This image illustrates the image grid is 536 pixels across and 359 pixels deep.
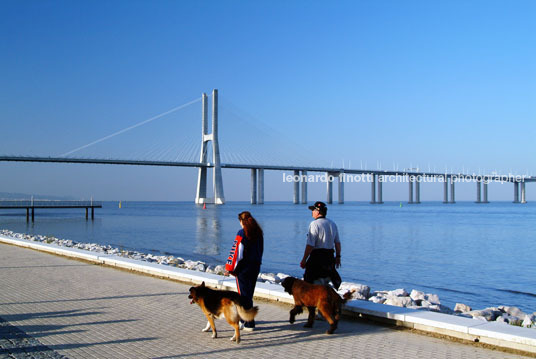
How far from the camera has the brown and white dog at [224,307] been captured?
4.66 m

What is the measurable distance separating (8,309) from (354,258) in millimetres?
13817

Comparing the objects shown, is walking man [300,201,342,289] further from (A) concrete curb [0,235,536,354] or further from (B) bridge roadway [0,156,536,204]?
(B) bridge roadway [0,156,536,204]

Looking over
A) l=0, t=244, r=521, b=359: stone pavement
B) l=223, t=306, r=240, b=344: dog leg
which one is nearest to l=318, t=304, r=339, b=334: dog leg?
l=0, t=244, r=521, b=359: stone pavement

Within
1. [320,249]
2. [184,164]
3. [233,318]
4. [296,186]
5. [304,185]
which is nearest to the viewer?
[233,318]

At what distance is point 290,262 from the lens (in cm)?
1686

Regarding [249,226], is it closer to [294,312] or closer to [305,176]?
[294,312]

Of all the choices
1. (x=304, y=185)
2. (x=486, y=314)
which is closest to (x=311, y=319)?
(x=486, y=314)

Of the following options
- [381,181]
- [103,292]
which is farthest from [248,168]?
[103,292]

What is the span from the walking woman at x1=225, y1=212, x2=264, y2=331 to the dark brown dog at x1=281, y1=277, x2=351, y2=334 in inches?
15.2

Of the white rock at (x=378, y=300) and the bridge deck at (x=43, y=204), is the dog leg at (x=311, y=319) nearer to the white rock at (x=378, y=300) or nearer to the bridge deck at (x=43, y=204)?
the white rock at (x=378, y=300)

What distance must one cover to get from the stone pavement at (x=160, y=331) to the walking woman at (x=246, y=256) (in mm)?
427

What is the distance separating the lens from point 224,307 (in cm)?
471

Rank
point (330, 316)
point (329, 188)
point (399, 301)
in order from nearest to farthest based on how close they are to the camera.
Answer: point (330, 316) → point (399, 301) → point (329, 188)

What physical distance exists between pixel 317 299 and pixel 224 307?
892mm
